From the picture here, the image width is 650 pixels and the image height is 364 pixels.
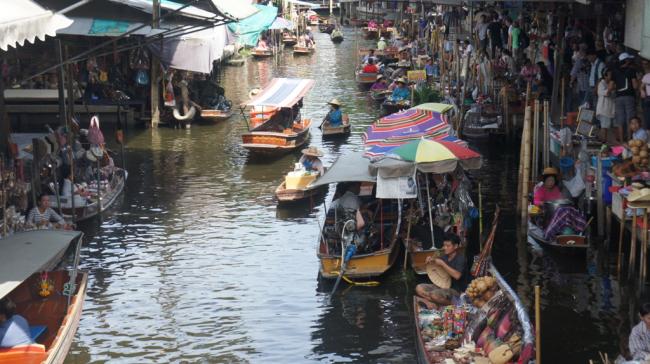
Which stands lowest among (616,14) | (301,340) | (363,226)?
(301,340)

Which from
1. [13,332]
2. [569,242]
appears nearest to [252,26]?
[569,242]

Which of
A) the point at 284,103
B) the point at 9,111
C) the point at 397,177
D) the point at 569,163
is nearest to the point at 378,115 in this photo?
the point at 284,103

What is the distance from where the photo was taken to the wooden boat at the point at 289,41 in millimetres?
53312

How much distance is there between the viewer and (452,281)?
565 inches

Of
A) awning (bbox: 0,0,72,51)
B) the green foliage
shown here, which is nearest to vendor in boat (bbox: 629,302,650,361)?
awning (bbox: 0,0,72,51)

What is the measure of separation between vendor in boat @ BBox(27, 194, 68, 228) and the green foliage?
14.4 m

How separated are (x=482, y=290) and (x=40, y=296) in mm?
5822

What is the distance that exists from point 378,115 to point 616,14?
37.4ft

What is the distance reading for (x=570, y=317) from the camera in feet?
48.9

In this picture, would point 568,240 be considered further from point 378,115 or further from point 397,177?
point 378,115

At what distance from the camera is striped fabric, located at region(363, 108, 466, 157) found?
19188 millimetres

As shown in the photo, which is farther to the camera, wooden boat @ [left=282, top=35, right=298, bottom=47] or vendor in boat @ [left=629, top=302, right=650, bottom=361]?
Result: wooden boat @ [left=282, top=35, right=298, bottom=47]

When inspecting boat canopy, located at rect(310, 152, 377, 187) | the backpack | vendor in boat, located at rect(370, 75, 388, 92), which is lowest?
boat canopy, located at rect(310, 152, 377, 187)

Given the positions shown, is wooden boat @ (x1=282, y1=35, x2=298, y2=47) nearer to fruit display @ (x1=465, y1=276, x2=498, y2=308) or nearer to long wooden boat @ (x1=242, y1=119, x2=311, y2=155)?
long wooden boat @ (x1=242, y1=119, x2=311, y2=155)
